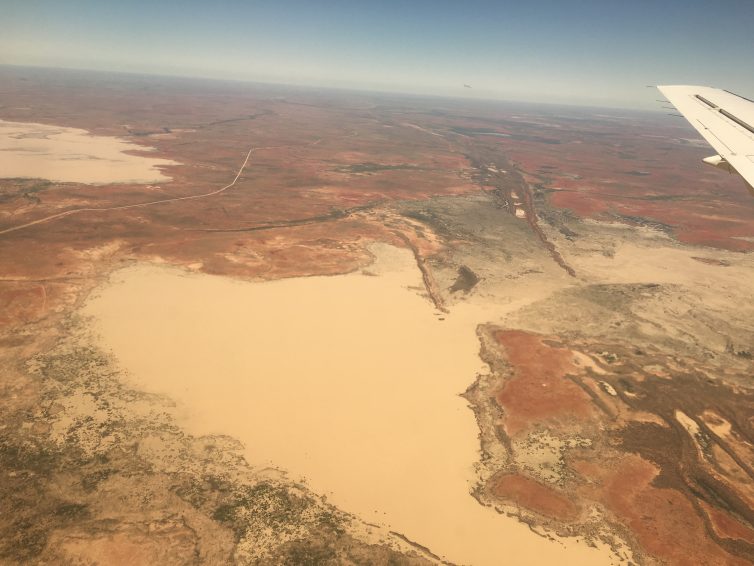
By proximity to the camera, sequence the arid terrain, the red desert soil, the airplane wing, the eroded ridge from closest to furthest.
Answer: the airplane wing, the arid terrain, the eroded ridge, the red desert soil

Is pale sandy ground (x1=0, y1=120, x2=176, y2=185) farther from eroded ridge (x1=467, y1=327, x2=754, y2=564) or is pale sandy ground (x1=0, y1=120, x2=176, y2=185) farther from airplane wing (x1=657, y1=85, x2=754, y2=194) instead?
airplane wing (x1=657, y1=85, x2=754, y2=194)

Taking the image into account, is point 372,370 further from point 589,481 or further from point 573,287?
point 573,287

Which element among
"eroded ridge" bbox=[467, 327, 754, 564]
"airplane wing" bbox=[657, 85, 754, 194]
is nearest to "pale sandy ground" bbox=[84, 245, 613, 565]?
"eroded ridge" bbox=[467, 327, 754, 564]

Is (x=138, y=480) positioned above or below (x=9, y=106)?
below

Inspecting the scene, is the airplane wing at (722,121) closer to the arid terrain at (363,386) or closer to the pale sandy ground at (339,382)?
the arid terrain at (363,386)

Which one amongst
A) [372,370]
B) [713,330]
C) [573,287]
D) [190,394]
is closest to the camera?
[190,394]

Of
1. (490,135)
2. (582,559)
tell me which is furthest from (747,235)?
(490,135)

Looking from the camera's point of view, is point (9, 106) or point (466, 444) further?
point (9, 106)
